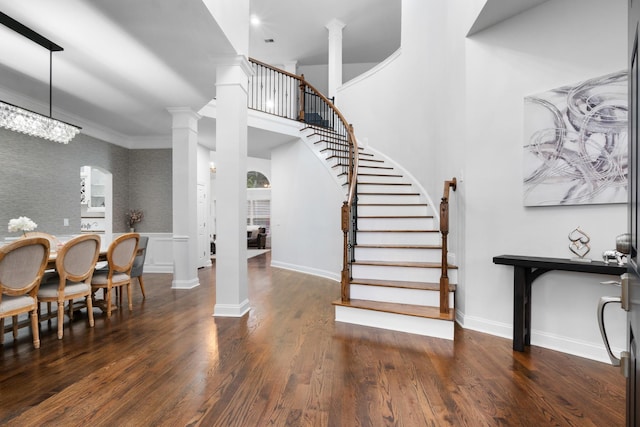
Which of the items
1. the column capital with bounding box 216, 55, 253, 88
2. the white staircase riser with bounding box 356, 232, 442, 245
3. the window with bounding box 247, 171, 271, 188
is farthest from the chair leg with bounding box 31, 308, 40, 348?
the window with bounding box 247, 171, 271, 188

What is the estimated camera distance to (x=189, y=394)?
2.12 metres

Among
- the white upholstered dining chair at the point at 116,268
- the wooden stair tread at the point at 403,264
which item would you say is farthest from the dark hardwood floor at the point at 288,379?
the wooden stair tread at the point at 403,264

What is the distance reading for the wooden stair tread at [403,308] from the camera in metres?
3.20

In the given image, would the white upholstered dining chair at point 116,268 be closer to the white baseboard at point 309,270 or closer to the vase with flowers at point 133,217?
the vase with flowers at point 133,217

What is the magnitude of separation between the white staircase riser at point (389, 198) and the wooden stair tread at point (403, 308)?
2197 mm

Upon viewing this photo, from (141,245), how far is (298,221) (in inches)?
128

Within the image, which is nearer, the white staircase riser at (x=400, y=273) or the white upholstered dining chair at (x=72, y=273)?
the white upholstered dining chair at (x=72, y=273)

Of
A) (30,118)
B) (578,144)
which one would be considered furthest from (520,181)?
(30,118)

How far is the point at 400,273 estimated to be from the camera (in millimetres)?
3963

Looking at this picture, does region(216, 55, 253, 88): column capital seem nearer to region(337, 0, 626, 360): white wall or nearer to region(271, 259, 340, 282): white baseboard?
region(337, 0, 626, 360): white wall

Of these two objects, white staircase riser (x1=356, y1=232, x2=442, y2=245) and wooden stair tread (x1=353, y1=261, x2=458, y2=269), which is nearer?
wooden stair tread (x1=353, y1=261, x2=458, y2=269)

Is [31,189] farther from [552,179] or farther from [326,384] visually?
[552,179]

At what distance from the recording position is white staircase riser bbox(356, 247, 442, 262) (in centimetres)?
418

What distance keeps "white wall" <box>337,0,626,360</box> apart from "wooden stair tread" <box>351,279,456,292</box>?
29cm
